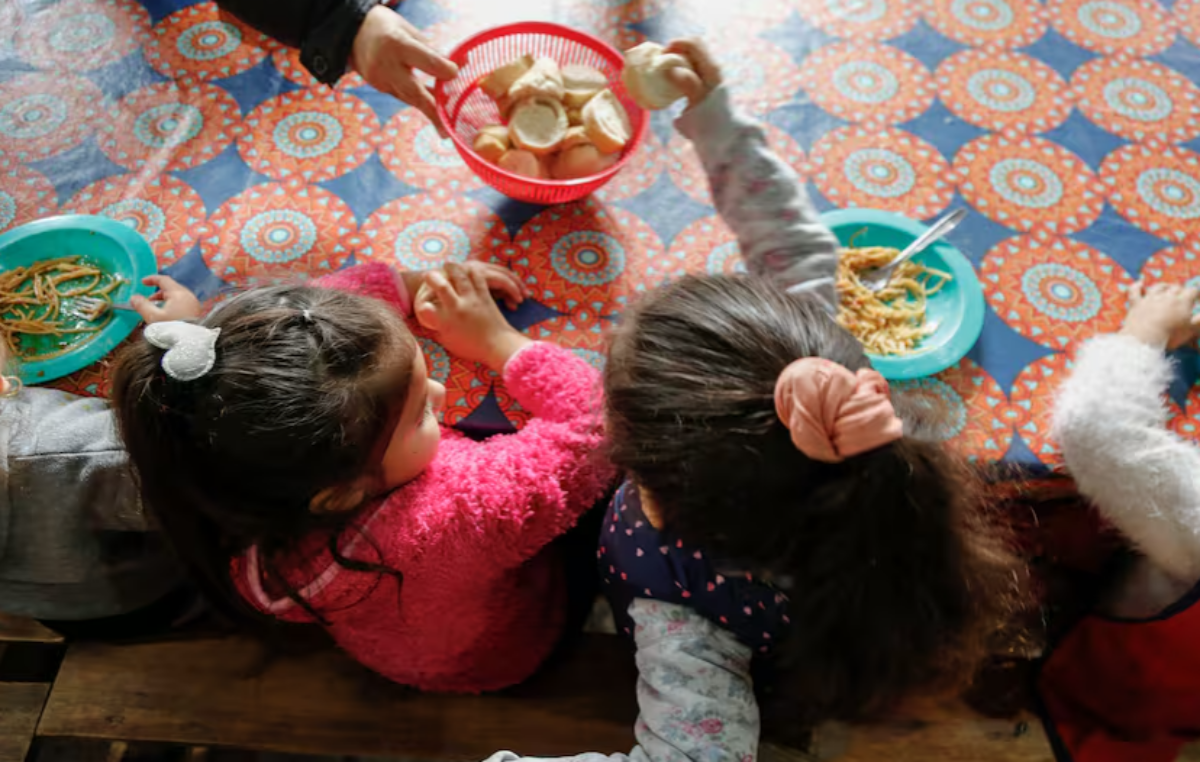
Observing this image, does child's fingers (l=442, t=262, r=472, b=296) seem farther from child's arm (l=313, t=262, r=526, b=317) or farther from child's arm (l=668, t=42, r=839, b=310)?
child's arm (l=668, t=42, r=839, b=310)

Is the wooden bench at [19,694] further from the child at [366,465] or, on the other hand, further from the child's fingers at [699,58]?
the child's fingers at [699,58]

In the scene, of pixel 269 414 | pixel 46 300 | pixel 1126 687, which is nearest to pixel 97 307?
pixel 46 300

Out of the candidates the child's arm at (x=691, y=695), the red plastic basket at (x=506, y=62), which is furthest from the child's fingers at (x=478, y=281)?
the child's arm at (x=691, y=695)

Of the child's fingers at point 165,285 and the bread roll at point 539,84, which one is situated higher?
the bread roll at point 539,84

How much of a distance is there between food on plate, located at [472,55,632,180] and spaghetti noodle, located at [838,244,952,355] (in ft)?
1.14

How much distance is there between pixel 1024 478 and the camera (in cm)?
96

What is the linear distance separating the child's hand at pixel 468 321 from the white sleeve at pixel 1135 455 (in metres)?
0.67

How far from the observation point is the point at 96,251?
1.06 m

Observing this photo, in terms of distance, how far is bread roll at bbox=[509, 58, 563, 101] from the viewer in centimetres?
106

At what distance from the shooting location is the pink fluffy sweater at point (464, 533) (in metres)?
0.85

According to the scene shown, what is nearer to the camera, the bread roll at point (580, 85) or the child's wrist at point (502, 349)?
the child's wrist at point (502, 349)

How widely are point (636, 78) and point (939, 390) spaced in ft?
1.75

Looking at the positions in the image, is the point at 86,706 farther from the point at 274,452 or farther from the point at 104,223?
the point at 274,452

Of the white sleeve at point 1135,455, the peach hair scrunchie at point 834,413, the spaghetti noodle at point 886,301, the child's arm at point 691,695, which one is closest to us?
the peach hair scrunchie at point 834,413
